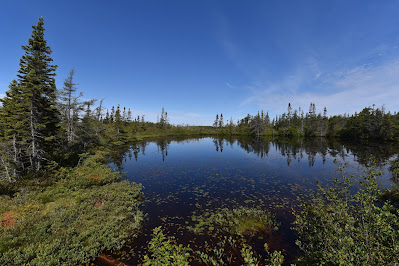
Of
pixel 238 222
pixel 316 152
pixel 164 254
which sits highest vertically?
pixel 164 254

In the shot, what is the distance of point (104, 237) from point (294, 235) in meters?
12.4

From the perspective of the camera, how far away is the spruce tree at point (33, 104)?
57.4ft

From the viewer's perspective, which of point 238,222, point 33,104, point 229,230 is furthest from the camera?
point 33,104

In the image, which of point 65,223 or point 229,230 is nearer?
point 65,223

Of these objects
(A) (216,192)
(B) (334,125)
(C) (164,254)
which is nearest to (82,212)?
(C) (164,254)

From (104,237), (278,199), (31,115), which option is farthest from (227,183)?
(31,115)

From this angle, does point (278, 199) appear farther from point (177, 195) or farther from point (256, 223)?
point (177, 195)

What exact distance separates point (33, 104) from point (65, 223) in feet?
51.0

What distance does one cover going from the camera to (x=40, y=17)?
1980 centimetres

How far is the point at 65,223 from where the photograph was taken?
1112 centimetres

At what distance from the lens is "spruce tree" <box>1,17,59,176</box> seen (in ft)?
57.4

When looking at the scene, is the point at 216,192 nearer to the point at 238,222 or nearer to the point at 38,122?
the point at 238,222

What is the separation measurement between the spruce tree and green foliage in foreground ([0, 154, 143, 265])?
5749 mm

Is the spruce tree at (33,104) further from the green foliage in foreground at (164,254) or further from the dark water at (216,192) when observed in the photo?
the green foliage in foreground at (164,254)
